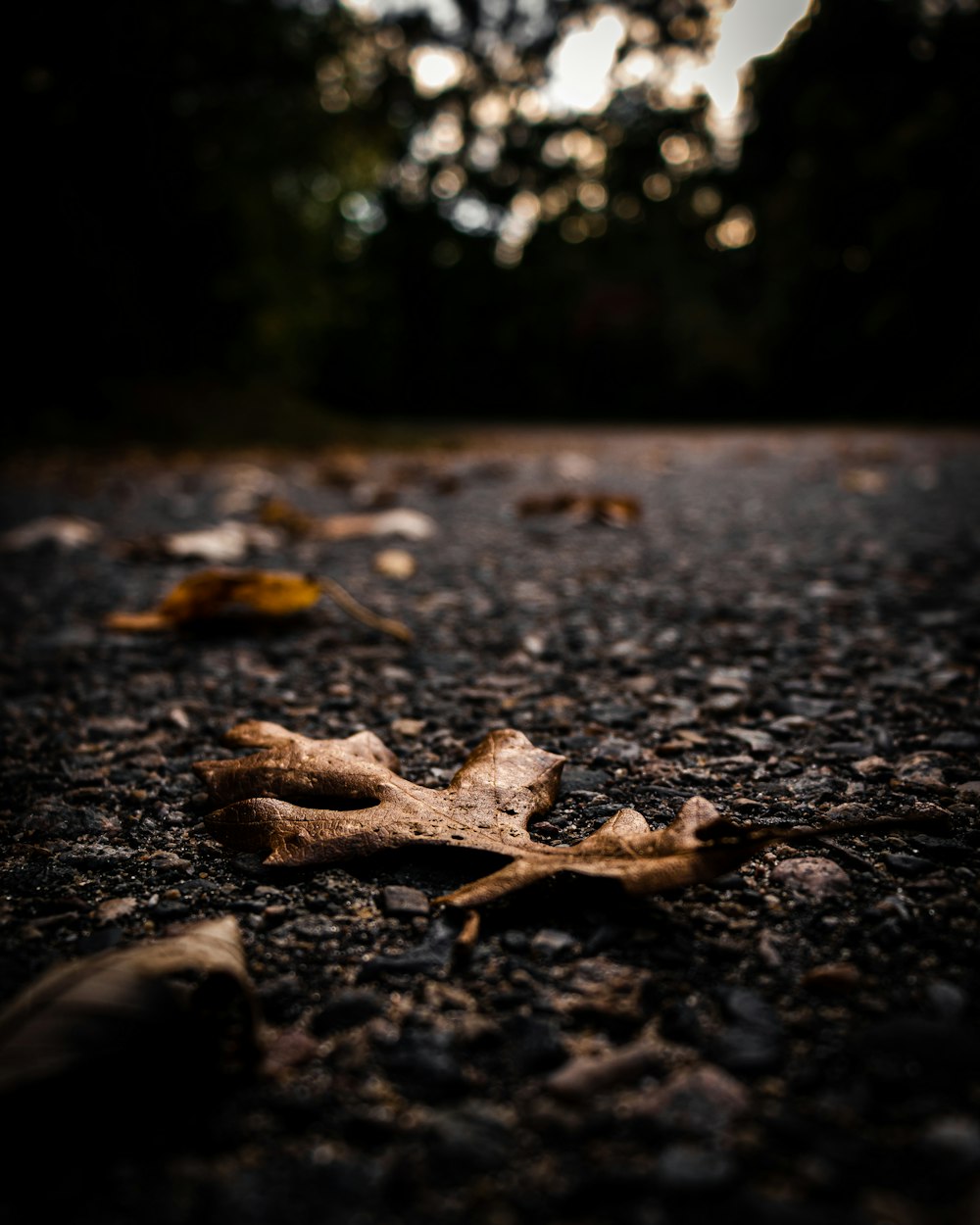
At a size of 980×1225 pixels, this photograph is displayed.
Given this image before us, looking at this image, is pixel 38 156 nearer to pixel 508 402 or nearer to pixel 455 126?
pixel 508 402

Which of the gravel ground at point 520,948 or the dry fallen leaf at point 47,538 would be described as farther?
the dry fallen leaf at point 47,538

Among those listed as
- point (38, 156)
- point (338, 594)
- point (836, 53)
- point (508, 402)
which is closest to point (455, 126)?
point (508, 402)

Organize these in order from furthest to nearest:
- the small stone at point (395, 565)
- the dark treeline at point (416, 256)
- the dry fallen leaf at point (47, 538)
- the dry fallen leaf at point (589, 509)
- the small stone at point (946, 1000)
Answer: the dark treeline at point (416, 256)
the dry fallen leaf at point (589, 509)
the dry fallen leaf at point (47, 538)
the small stone at point (395, 565)
the small stone at point (946, 1000)

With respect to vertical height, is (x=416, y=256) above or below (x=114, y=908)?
above

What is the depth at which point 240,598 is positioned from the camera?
58.7 inches

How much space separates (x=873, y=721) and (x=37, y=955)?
3.06 feet

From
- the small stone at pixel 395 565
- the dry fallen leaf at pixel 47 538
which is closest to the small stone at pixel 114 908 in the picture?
the small stone at pixel 395 565

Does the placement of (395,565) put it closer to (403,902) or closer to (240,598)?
(240,598)

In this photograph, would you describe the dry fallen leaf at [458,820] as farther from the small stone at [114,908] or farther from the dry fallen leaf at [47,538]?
the dry fallen leaf at [47,538]

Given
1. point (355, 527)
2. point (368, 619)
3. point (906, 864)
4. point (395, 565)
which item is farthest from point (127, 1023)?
point (355, 527)

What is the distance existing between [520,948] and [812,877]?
26cm

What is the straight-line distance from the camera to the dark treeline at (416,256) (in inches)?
287

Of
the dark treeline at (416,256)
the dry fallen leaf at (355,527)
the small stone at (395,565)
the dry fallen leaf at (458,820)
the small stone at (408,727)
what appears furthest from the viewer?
the dark treeline at (416,256)

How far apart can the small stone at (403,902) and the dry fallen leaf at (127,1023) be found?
0.14 meters
